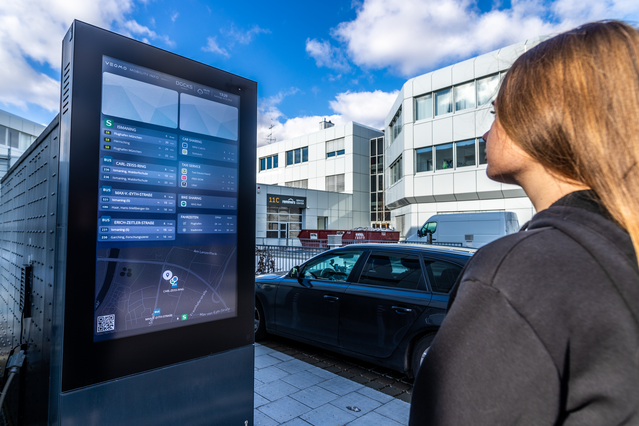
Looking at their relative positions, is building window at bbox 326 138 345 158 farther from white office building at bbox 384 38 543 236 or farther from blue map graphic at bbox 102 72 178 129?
blue map graphic at bbox 102 72 178 129

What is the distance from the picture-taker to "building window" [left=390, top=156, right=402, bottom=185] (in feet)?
88.9

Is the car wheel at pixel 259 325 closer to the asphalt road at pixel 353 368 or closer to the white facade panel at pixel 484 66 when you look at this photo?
the asphalt road at pixel 353 368

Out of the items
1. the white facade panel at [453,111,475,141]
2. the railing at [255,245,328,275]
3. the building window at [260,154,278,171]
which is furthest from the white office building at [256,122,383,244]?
the railing at [255,245,328,275]

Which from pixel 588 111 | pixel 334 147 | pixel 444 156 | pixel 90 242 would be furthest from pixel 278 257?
pixel 334 147

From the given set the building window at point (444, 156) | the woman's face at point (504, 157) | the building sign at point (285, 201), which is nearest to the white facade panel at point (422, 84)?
the building window at point (444, 156)

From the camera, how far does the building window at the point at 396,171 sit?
27094 mm

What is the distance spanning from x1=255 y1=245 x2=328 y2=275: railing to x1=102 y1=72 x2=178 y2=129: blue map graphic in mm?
9775

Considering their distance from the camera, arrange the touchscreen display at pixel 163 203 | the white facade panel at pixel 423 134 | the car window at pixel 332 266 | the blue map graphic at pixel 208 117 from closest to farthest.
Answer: the touchscreen display at pixel 163 203 → the blue map graphic at pixel 208 117 → the car window at pixel 332 266 → the white facade panel at pixel 423 134

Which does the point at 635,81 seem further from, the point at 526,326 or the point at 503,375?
the point at 503,375

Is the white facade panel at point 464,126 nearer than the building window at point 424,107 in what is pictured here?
Yes

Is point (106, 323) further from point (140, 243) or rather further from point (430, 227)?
point (430, 227)

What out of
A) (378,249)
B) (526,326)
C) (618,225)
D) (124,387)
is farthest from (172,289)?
(378,249)

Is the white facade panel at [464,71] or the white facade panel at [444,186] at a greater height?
the white facade panel at [464,71]

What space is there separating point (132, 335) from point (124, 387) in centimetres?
27
